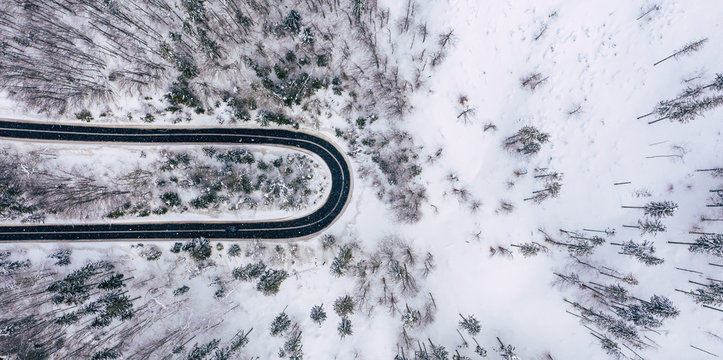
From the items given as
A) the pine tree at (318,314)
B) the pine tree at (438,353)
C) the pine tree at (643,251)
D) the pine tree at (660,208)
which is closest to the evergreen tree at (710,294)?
the pine tree at (643,251)

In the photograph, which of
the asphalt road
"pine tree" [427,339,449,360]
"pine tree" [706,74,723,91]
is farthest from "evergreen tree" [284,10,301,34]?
"pine tree" [706,74,723,91]

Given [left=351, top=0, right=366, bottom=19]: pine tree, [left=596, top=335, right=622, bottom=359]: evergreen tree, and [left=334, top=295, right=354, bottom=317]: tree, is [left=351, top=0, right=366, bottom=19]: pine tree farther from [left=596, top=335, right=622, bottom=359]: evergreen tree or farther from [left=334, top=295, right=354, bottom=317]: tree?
[left=596, top=335, right=622, bottom=359]: evergreen tree

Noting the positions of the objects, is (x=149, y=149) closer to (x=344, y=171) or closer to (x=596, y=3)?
(x=344, y=171)

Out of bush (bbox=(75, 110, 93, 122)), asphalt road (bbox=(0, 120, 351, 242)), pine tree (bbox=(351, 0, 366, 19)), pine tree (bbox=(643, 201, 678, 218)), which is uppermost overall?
pine tree (bbox=(351, 0, 366, 19))

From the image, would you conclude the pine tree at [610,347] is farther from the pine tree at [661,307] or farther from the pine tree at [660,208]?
the pine tree at [660,208]

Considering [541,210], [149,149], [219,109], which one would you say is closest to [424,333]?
[541,210]

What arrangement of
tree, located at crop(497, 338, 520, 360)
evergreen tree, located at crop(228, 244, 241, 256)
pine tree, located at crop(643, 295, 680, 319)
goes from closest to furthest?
pine tree, located at crop(643, 295, 680, 319), tree, located at crop(497, 338, 520, 360), evergreen tree, located at crop(228, 244, 241, 256)

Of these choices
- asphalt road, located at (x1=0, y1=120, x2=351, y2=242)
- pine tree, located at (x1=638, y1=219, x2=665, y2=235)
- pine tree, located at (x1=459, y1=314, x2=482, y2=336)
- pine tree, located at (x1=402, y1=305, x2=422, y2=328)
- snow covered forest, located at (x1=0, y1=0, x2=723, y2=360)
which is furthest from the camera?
asphalt road, located at (x1=0, y1=120, x2=351, y2=242)
